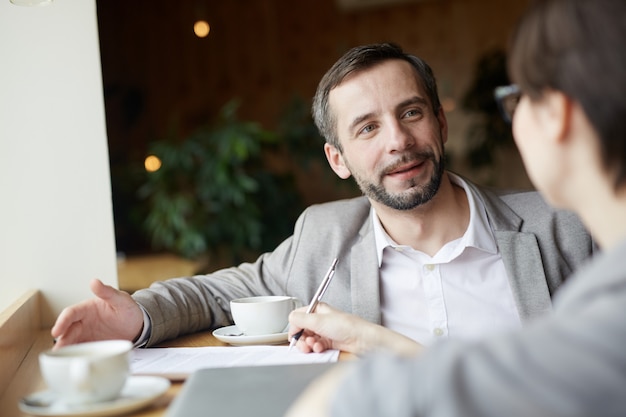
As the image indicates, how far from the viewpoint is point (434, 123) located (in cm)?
168

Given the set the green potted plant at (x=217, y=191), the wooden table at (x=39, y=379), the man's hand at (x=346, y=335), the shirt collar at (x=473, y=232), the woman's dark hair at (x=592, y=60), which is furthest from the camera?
the green potted plant at (x=217, y=191)

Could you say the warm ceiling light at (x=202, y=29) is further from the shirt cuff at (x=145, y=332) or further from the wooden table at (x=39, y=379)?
the shirt cuff at (x=145, y=332)

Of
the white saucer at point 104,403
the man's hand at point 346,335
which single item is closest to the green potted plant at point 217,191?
the man's hand at point 346,335

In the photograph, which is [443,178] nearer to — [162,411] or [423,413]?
[162,411]

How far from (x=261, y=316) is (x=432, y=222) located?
1.69ft

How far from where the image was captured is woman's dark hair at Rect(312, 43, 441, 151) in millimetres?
1683

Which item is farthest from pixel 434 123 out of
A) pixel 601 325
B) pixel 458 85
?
pixel 458 85

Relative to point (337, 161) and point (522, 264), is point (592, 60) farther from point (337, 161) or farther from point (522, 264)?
point (337, 161)

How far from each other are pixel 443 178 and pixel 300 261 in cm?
40

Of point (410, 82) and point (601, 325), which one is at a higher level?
point (410, 82)

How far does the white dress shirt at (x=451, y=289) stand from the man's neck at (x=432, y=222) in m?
0.03

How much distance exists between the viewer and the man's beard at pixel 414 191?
1625 mm

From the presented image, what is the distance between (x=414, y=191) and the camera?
1626mm

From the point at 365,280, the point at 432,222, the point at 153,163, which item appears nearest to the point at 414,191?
the point at 432,222
